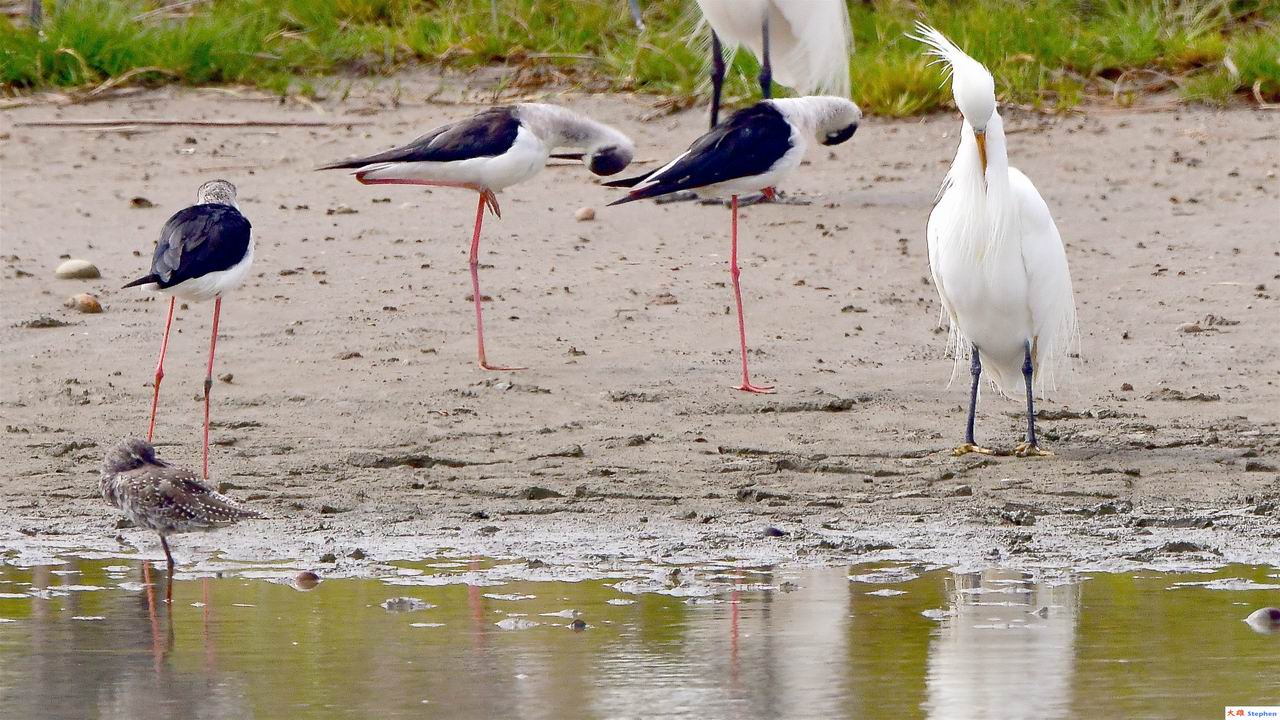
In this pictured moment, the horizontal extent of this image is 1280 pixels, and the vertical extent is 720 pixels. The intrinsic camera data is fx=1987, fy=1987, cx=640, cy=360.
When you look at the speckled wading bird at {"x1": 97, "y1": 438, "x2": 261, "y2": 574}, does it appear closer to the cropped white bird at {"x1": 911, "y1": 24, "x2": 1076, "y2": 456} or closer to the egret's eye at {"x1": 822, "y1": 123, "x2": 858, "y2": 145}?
the cropped white bird at {"x1": 911, "y1": 24, "x2": 1076, "y2": 456}

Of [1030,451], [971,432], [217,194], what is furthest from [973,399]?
[217,194]

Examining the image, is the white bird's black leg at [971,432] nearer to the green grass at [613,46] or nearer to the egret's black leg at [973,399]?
the egret's black leg at [973,399]

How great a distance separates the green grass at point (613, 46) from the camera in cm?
1129

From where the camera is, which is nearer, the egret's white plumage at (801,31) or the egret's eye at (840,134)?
the egret's eye at (840,134)

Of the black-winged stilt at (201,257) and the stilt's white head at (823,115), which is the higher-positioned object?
the stilt's white head at (823,115)

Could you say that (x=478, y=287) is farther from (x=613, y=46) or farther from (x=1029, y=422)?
(x=613, y=46)

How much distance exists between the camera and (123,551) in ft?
19.1

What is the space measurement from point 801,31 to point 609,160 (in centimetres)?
227

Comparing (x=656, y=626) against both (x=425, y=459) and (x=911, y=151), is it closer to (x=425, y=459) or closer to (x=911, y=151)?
(x=425, y=459)

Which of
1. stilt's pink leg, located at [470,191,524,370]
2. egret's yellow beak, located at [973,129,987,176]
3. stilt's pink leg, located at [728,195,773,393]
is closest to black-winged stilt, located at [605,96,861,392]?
stilt's pink leg, located at [728,195,773,393]

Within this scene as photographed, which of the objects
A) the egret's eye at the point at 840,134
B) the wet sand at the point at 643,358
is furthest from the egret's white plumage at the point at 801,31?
the egret's eye at the point at 840,134

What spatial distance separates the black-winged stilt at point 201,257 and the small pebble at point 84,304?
144cm

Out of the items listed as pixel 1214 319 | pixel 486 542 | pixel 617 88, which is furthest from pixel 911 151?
pixel 486 542

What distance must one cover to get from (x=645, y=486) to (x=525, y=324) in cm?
201
